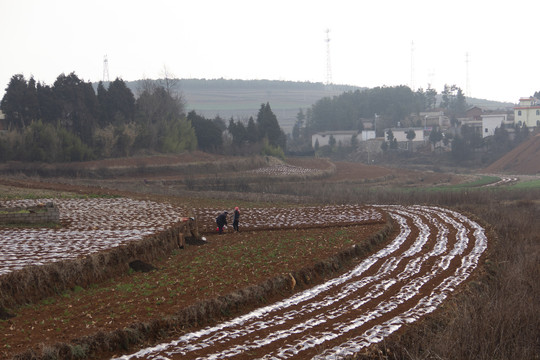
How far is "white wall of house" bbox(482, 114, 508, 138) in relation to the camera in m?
124

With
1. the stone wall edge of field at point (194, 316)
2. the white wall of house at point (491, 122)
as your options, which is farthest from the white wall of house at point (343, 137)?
the stone wall edge of field at point (194, 316)

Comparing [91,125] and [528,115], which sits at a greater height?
[91,125]

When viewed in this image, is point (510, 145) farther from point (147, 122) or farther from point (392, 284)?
point (392, 284)

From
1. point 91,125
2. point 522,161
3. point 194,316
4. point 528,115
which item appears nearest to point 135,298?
point 194,316

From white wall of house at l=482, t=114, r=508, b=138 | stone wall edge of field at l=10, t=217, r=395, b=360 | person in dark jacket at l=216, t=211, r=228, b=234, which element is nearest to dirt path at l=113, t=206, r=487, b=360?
stone wall edge of field at l=10, t=217, r=395, b=360

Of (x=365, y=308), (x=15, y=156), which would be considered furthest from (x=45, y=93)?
(x=365, y=308)

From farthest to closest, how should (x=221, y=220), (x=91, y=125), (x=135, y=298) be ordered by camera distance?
(x=91, y=125), (x=221, y=220), (x=135, y=298)

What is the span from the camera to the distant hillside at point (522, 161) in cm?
9188

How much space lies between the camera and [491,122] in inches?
4904

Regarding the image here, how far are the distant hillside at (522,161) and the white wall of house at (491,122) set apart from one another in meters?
21.4

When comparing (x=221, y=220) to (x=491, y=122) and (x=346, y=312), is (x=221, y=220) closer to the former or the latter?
(x=346, y=312)

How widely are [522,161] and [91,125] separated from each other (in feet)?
215

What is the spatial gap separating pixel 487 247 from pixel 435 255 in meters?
3.01

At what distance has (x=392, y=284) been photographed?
18500 millimetres
